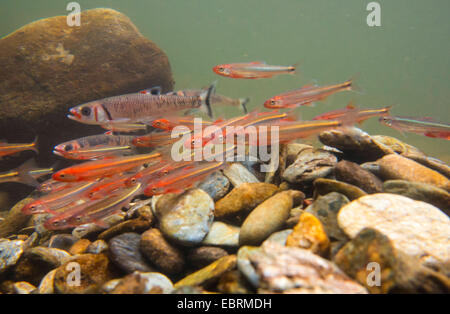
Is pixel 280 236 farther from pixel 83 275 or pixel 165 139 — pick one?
pixel 165 139

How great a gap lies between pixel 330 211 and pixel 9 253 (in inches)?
176

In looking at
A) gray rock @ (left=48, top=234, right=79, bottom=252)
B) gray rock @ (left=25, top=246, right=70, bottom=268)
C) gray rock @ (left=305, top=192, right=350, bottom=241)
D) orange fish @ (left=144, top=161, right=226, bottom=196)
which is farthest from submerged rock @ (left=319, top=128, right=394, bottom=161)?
gray rock @ (left=48, top=234, right=79, bottom=252)

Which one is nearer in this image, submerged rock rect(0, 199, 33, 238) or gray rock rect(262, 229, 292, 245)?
gray rock rect(262, 229, 292, 245)

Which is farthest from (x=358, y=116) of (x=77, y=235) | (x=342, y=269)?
(x=77, y=235)

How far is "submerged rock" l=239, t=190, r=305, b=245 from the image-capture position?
2.67 m

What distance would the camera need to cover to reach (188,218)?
9.93 feet

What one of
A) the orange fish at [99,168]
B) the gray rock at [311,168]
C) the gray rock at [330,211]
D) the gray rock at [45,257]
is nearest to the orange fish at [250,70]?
the gray rock at [311,168]

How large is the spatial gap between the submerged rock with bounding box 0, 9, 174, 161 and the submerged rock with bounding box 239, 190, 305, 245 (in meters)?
6.50

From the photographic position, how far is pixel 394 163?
334 centimetres

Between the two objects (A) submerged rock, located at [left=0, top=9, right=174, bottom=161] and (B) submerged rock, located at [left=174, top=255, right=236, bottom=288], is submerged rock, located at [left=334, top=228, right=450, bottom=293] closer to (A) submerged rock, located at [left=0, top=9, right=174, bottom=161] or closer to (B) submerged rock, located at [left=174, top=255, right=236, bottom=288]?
(B) submerged rock, located at [left=174, top=255, right=236, bottom=288]

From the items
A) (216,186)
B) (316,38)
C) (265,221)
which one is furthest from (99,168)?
(316,38)

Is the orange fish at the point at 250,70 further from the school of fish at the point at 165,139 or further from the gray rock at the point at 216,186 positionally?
the gray rock at the point at 216,186
